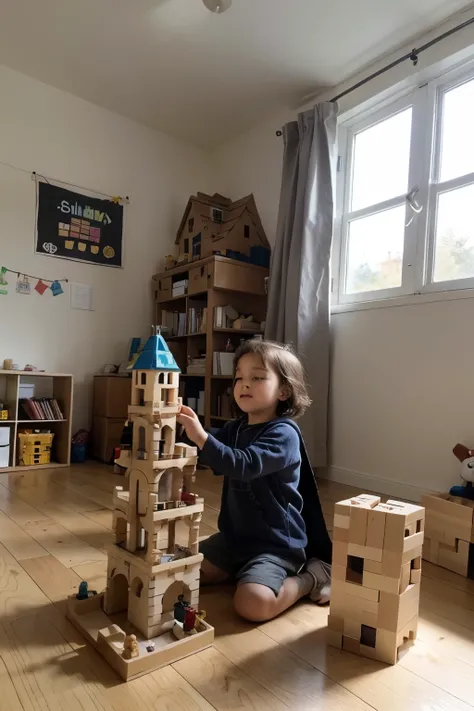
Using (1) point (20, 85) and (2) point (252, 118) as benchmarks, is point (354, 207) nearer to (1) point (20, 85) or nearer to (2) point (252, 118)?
(2) point (252, 118)

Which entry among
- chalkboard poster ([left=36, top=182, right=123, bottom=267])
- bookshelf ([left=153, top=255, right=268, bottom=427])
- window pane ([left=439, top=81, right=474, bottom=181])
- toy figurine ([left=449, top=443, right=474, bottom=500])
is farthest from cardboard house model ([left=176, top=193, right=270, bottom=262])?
toy figurine ([left=449, top=443, right=474, bottom=500])

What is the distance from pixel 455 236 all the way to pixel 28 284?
102 inches

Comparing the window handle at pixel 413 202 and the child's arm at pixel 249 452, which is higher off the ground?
the window handle at pixel 413 202

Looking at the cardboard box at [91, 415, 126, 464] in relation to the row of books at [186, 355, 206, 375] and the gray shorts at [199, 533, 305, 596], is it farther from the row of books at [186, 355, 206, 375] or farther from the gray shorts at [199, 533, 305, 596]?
the gray shorts at [199, 533, 305, 596]

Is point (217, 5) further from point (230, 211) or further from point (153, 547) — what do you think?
point (153, 547)

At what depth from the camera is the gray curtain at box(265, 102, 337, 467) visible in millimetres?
2797

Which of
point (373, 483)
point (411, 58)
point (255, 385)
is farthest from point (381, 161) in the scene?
point (255, 385)

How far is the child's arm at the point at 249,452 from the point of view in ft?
3.51

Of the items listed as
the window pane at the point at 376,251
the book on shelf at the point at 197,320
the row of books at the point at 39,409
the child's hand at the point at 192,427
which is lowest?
the row of books at the point at 39,409

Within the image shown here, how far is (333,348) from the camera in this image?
2908mm

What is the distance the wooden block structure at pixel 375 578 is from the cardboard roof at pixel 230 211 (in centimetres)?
261

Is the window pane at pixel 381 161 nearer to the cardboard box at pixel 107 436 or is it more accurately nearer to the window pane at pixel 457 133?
the window pane at pixel 457 133

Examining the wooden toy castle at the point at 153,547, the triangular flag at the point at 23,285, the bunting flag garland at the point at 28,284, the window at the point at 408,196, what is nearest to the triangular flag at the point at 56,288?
the bunting flag garland at the point at 28,284

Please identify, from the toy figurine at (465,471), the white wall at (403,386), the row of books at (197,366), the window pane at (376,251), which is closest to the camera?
the toy figurine at (465,471)
